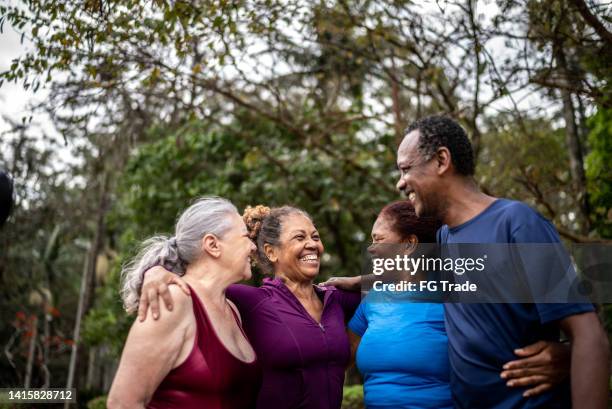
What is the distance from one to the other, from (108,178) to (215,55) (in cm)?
1342

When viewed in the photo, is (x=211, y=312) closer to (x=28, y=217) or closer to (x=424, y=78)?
(x=424, y=78)

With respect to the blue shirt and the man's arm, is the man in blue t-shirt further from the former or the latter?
the blue shirt

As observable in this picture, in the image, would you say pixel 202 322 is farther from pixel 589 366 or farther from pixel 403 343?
pixel 589 366

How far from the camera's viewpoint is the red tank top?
281 cm

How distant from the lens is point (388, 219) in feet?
11.9

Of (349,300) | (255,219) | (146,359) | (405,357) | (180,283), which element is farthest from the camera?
(255,219)


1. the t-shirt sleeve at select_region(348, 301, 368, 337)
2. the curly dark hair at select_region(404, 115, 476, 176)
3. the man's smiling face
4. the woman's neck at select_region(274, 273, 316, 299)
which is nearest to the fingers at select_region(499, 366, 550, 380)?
the man's smiling face

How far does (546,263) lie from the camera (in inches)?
94.0

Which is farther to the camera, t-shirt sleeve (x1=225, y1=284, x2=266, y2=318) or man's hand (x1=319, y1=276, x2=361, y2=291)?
man's hand (x1=319, y1=276, x2=361, y2=291)

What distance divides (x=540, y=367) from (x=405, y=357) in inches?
32.7

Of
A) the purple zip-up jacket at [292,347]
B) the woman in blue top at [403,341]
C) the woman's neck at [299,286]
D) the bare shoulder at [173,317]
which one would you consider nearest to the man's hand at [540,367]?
the woman in blue top at [403,341]

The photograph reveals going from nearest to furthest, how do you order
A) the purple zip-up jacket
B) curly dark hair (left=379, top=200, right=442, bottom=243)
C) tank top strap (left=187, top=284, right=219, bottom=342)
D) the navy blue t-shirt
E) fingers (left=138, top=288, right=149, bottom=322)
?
the navy blue t-shirt < fingers (left=138, top=288, right=149, bottom=322) < tank top strap (left=187, top=284, right=219, bottom=342) < the purple zip-up jacket < curly dark hair (left=379, top=200, right=442, bottom=243)

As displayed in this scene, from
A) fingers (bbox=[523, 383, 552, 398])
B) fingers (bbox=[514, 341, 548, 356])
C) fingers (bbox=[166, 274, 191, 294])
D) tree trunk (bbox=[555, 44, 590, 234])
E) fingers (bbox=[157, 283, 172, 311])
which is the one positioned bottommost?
fingers (bbox=[523, 383, 552, 398])

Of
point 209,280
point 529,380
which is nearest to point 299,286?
point 209,280
